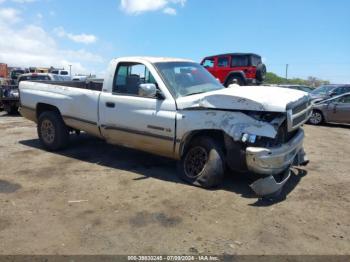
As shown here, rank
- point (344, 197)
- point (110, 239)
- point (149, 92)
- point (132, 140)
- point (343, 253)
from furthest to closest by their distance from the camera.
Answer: point (132, 140) → point (149, 92) → point (344, 197) → point (110, 239) → point (343, 253)

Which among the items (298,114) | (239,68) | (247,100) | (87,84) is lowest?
(298,114)

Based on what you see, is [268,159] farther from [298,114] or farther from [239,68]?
[239,68]

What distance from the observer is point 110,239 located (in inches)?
155

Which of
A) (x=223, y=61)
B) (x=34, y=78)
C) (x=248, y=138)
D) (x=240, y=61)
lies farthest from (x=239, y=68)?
(x=248, y=138)

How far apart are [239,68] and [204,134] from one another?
45.8ft

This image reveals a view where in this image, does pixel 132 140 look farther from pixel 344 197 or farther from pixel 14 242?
pixel 344 197

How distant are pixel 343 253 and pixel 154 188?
267 centimetres

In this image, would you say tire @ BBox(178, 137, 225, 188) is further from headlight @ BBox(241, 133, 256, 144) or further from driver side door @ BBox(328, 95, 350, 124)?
driver side door @ BBox(328, 95, 350, 124)

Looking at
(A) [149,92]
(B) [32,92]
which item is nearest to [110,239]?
(A) [149,92]

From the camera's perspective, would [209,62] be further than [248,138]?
Yes

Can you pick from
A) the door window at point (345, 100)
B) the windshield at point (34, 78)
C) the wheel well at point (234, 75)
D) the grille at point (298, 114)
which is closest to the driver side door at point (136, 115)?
the grille at point (298, 114)

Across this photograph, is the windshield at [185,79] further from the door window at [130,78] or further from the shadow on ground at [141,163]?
the shadow on ground at [141,163]

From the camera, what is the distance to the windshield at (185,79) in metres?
5.93

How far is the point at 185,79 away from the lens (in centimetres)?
620
